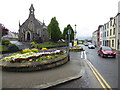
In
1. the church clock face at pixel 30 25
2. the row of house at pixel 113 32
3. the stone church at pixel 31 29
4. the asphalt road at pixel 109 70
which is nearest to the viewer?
the asphalt road at pixel 109 70

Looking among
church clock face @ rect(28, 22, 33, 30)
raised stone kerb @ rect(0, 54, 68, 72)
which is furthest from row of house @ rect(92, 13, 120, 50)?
church clock face @ rect(28, 22, 33, 30)

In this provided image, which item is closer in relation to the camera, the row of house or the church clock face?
the row of house

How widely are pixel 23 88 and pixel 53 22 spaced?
1543 inches

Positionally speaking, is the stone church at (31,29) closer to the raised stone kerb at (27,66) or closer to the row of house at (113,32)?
the row of house at (113,32)

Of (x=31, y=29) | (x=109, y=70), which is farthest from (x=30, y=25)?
(x=109, y=70)

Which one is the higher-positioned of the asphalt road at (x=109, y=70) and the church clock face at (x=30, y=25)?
the church clock face at (x=30, y=25)

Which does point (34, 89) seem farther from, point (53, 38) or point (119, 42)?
point (53, 38)

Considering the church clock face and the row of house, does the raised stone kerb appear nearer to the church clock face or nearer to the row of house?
the row of house

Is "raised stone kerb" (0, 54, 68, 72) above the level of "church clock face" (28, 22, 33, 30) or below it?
below

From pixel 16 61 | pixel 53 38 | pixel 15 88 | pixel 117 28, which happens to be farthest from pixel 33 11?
pixel 15 88

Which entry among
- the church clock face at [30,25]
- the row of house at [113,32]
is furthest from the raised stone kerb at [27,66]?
the church clock face at [30,25]

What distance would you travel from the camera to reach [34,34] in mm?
44188

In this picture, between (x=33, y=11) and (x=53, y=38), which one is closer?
(x=53, y=38)

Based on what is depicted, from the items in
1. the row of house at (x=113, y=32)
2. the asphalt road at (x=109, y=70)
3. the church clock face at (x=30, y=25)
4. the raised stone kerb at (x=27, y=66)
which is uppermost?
the church clock face at (x=30, y=25)
